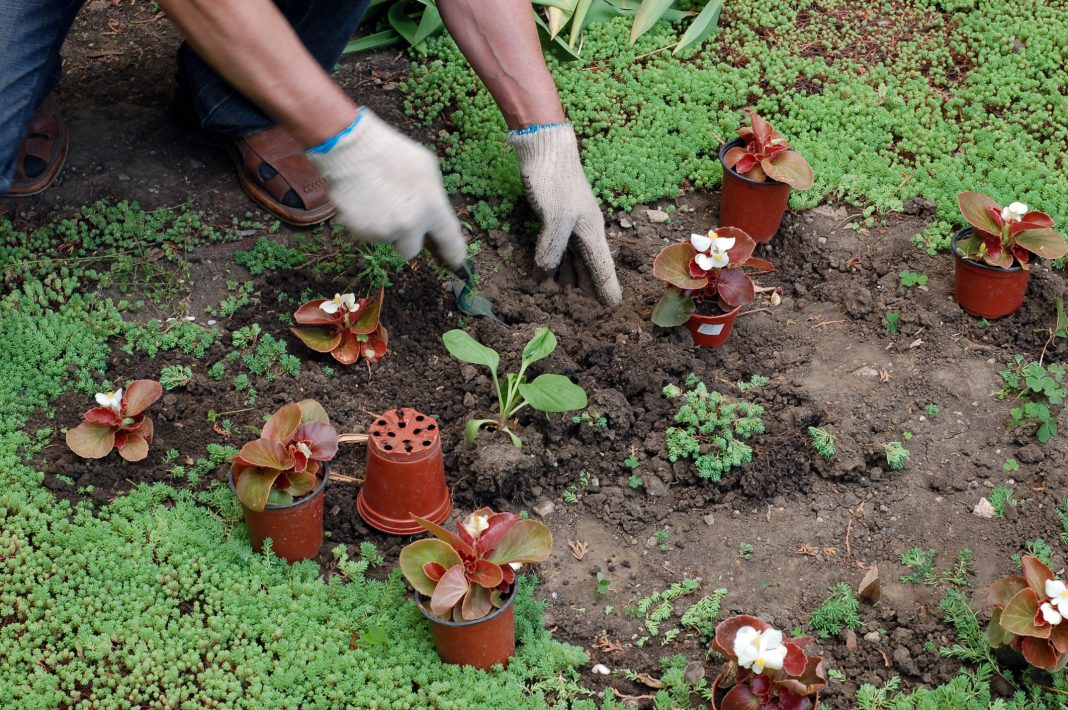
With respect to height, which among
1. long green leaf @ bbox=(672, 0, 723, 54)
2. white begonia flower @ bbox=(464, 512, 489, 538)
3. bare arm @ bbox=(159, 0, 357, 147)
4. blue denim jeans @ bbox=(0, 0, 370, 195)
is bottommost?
white begonia flower @ bbox=(464, 512, 489, 538)

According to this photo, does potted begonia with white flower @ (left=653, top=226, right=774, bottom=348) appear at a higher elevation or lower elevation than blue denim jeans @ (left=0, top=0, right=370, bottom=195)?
lower

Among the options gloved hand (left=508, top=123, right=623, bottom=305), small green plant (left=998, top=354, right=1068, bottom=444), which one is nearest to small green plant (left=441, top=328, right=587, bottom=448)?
gloved hand (left=508, top=123, right=623, bottom=305)

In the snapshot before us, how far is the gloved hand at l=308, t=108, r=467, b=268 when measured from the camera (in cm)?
288

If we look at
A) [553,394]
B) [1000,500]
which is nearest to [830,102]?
[1000,500]

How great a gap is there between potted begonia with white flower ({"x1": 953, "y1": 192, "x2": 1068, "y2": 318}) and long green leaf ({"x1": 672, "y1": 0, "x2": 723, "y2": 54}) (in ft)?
5.45

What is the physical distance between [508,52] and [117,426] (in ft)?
5.94

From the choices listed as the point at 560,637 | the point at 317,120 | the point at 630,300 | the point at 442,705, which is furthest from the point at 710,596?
the point at 317,120

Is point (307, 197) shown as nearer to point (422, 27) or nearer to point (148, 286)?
point (148, 286)

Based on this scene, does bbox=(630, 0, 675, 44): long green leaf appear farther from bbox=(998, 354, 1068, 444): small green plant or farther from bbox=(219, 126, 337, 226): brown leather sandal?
bbox=(998, 354, 1068, 444): small green plant

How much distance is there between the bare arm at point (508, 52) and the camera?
354cm

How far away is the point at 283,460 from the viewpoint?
277 centimetres

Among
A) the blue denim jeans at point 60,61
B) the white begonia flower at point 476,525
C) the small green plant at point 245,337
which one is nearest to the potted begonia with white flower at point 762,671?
the white begonia flower at point 476,525

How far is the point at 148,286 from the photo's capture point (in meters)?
3.69

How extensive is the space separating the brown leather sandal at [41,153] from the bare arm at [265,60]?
5.08ft
